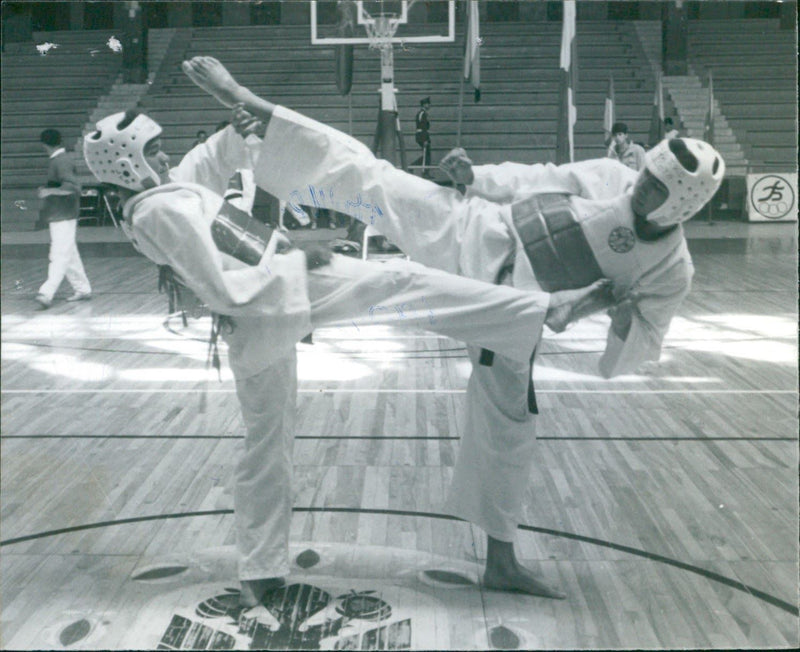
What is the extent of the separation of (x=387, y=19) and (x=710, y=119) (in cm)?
113

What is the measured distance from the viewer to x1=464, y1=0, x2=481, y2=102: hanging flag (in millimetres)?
3107

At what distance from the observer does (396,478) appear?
11.9 ft

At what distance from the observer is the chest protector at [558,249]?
2.46 metres

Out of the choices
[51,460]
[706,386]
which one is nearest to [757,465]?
[706,386]

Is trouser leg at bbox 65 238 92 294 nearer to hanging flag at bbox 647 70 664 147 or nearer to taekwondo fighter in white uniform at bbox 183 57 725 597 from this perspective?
taekwondo fighter in white uniform at bbox 183 57 725 597

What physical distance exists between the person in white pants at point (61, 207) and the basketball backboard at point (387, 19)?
3.10ft

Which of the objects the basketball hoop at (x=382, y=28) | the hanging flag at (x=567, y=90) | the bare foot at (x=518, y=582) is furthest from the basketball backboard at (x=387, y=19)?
the bare foot at (x=518, y=582)

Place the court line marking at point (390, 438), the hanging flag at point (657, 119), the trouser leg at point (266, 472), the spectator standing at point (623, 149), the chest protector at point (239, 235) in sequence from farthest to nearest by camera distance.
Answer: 1. the court line marking at point (390, 438)
2. the hanging flag at point (657, 119)
3. the spectator standing at point (623, 149)
4. the trouser leg at point (266, 472)
5. the chest protector at point (239, 235)

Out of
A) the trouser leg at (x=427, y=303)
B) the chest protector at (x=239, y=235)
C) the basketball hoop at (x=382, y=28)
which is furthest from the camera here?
the basketball hoop at (x=382, y=28)

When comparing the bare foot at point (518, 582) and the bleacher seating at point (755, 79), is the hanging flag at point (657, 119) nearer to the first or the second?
the bleacher seating at point (755, 79)

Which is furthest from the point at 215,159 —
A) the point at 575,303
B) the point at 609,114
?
the point at 609,114

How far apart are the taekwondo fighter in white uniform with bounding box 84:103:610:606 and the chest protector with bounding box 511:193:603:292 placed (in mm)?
101

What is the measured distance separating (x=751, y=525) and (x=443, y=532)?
1.06 m

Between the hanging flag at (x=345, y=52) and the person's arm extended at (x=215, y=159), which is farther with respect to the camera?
the hanging flag at (x=345, y=52)
